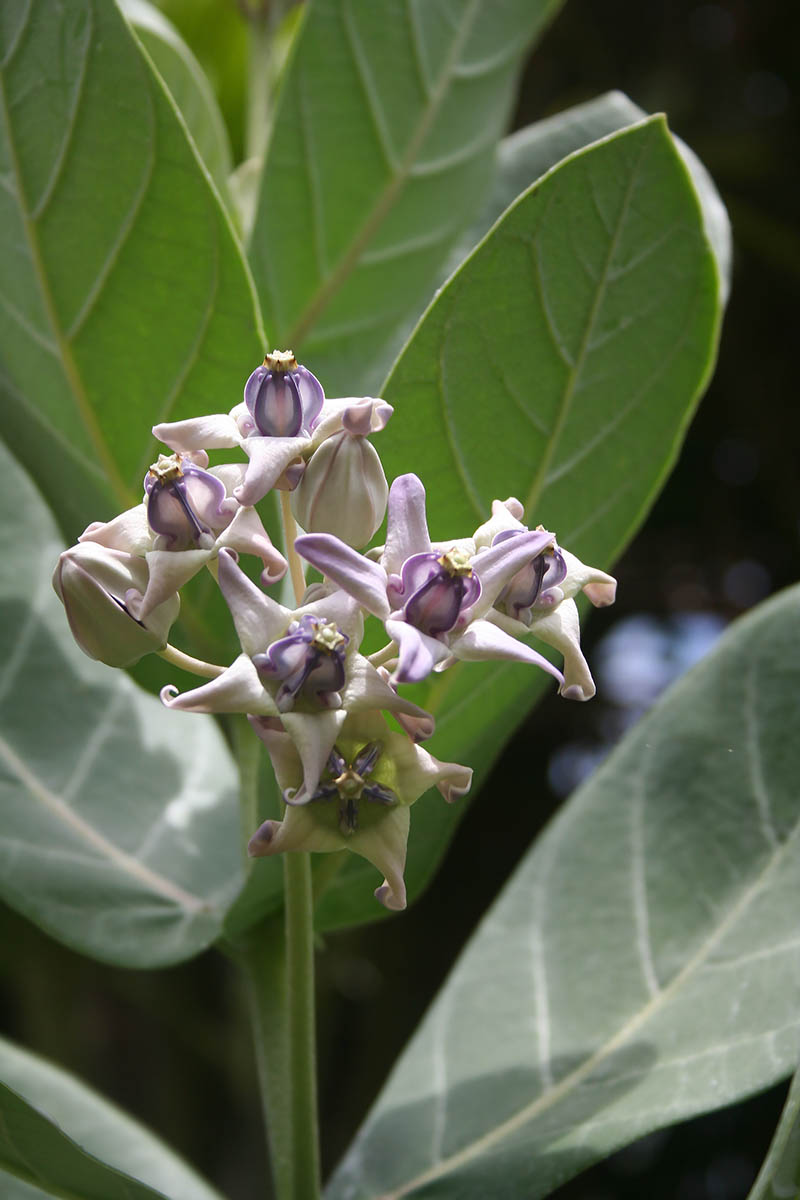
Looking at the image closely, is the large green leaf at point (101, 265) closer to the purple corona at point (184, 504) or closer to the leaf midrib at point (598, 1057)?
the purple corona at point (184, 504)

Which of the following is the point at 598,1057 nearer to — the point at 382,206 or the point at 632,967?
the point at 632,967

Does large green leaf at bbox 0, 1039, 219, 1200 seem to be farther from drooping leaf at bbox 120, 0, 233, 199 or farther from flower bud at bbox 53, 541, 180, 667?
drooping leaf at bbox 120, 0, 233, 199

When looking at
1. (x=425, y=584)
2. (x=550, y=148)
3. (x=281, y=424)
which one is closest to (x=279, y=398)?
(x=281, y=424)

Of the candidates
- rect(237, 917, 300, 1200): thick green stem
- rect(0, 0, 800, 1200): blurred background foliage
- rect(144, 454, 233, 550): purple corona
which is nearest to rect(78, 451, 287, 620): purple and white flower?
rect(144, 454, 233, 550): purple corona

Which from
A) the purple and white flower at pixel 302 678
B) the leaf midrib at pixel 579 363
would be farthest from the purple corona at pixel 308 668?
the leaf midrib at pixel 579 363

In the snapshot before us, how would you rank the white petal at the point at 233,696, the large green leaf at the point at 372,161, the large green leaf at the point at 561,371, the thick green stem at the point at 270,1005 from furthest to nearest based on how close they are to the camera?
1. the large green leaf at the point at 372,161
2. the thick green stem at the point at 270,1005
3. the large green leaf at the point at 561,371
4. the white petal at the point at 233,696

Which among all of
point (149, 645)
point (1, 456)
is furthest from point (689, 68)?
point (149, 645)
